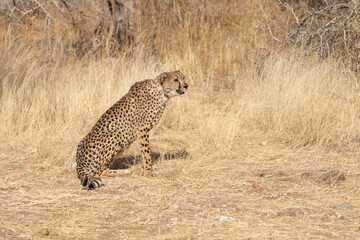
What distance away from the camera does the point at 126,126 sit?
4.30 m

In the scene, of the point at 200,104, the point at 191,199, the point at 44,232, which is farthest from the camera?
the point at 200,104

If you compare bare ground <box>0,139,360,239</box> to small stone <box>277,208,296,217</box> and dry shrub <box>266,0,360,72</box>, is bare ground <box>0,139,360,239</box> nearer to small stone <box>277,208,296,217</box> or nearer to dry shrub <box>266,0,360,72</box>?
small stone <box>277,208,296,217</box>

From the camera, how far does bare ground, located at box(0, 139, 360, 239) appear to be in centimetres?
296

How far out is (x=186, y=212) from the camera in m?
3.30

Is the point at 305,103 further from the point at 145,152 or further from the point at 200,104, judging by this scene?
the point at 145,152

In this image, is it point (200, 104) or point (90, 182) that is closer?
point (90, 182)

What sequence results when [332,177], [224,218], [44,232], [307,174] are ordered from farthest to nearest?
[307,174], [332,177], [224,218], [44,232]

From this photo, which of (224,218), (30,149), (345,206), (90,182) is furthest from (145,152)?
(345,206)

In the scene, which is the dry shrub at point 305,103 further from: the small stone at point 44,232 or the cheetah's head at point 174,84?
the small stone at point 44,232

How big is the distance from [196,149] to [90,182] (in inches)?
57.4

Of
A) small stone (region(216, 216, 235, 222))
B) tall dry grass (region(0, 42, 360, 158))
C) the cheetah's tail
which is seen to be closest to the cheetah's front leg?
the cheetah's tail

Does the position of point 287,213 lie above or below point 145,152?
below

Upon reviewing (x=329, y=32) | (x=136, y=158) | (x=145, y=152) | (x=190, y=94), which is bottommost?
(x=136, y=158)

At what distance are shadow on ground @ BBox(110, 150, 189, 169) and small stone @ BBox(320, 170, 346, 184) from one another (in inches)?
53.6
